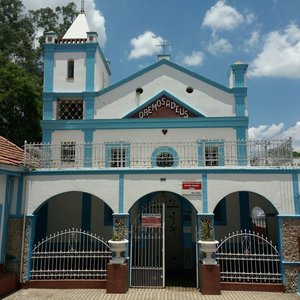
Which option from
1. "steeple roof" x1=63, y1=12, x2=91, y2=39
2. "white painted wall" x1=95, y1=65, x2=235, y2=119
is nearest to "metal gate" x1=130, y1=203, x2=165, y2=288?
"white painted wall" x1=95, y1=65, x2=235, y2=119

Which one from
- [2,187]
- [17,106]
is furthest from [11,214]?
[17,106]

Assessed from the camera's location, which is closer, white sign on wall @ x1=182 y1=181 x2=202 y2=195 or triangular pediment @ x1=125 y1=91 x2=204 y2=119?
white sign on wall @ x1=182 y1=181 x2=202 y2=195

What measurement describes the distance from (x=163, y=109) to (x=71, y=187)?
6072mm

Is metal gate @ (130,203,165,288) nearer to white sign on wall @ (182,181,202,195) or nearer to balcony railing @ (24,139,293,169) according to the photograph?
white sign on wall @ (182,181,202,195)

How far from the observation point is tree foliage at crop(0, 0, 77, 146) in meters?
20.7

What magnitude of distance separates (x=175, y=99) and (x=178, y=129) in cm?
139

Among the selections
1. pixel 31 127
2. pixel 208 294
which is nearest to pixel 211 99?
pixel 208 294

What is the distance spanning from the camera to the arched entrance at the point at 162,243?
999 cm

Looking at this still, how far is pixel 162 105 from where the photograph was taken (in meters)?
→ 14.8

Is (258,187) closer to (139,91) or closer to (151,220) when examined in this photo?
(151,220)

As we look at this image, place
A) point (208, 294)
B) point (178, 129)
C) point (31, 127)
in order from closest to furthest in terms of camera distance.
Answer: point (208, 294) → point (178, 129) → point (31, 127)

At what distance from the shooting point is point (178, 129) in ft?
47.4

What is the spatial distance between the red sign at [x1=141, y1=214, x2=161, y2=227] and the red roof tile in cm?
420

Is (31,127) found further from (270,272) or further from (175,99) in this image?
(270,272)
